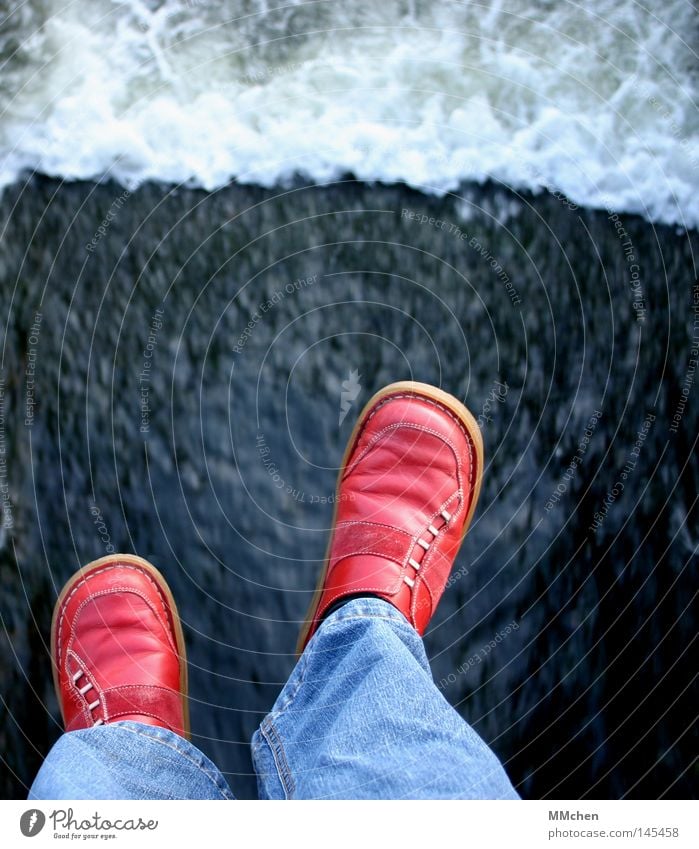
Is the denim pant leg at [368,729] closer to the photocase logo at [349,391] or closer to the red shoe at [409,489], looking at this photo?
the red shoe at [409,489]

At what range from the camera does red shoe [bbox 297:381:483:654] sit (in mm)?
797

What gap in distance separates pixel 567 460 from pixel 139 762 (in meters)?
0.52

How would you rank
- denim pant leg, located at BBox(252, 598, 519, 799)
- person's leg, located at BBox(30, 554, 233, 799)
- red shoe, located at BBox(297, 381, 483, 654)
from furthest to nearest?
red shoe, located at BBox(297, 381, 483, 654)
person's leg, located at BBox(30, 554, 233, 799)
denim pant leg, located at BBox(252, 598, 519, 799)

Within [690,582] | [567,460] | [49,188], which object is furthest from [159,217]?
[690,582]

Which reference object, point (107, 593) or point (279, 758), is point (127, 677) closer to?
point (107, 593)

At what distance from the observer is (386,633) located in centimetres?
71

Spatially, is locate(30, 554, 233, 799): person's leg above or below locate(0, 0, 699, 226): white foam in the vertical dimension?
below

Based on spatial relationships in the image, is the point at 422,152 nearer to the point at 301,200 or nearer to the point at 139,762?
the point at 301,200

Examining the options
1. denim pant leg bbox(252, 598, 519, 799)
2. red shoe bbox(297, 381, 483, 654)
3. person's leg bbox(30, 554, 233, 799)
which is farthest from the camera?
red shoe bbox(297, 381, 483, 654)

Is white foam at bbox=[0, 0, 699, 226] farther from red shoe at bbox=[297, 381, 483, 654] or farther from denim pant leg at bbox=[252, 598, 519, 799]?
denim pant leg at bbox=[252, 598, 519, 799]

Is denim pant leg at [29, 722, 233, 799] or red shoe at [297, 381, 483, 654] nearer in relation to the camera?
denim pant leg at [29, 722, 233, 799]

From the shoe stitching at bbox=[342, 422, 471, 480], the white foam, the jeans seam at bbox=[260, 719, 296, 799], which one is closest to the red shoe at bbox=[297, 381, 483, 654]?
the shoe stitching at bbox=[342, 422, 471, 480]
